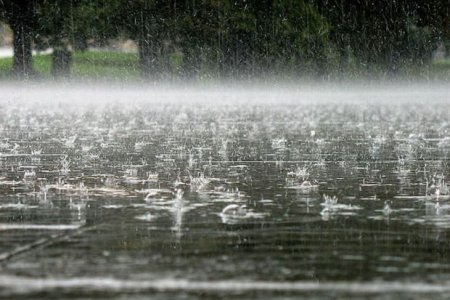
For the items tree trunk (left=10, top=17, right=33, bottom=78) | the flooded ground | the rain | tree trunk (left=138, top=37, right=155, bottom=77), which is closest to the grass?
tree trunk (left=10, top=17, right=33, bottom=78)

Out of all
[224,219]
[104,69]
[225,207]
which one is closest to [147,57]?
[104,69]

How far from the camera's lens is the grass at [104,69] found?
65.6 meters

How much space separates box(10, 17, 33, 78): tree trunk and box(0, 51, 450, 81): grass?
2.18ft

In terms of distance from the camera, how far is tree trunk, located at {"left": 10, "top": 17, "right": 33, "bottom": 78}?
59375 millimetres

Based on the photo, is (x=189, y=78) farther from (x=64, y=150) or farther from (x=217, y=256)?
(x=217, y=256)

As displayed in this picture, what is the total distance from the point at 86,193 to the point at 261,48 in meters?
53.4

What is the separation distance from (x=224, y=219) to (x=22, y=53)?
52541mm

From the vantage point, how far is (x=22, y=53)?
197ft

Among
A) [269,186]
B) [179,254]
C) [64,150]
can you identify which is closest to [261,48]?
[64,150]

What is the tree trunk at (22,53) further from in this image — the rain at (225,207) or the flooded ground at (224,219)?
the flooded ground at (224,219)

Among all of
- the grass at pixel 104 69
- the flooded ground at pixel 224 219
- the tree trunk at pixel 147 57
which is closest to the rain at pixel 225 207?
the flooded ground at pixel 224 219

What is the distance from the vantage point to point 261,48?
6372 centimetres

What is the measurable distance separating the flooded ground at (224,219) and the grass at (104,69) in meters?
45.0

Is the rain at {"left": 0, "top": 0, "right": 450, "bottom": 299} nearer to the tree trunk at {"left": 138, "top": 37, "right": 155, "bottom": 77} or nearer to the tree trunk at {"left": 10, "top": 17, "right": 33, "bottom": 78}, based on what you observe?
the tree trunk at {"left": 10, "top": 17, "right": 33, "bottom": 78}
